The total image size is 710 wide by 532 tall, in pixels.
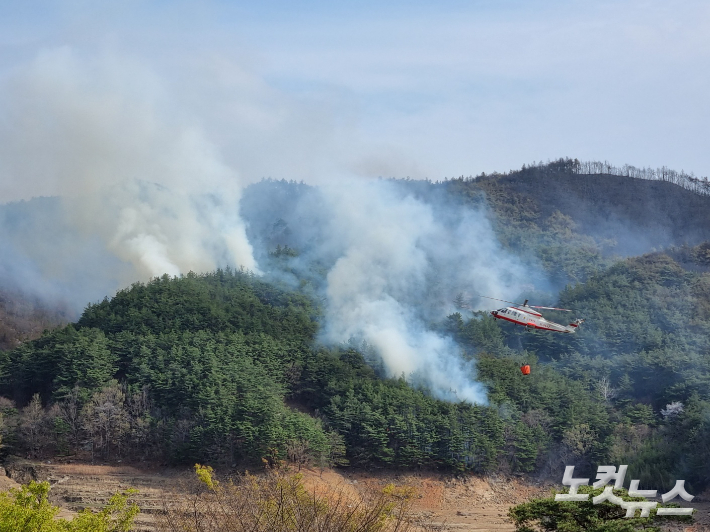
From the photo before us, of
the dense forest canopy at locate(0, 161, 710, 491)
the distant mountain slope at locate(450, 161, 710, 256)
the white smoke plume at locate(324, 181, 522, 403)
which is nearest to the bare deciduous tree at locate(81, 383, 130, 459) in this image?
the dense forest canopy at locate(0, 161, 710, 491)

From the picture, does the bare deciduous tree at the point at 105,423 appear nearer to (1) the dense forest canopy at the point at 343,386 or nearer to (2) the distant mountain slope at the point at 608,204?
(1) the dense forest canopy at the point at 343,386

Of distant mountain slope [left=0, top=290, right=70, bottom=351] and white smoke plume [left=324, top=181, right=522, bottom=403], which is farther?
distant mountain slope [left=0, top=290, right=70, bottom=351]

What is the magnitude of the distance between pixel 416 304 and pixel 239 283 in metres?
16.7

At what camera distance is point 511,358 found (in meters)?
69.0

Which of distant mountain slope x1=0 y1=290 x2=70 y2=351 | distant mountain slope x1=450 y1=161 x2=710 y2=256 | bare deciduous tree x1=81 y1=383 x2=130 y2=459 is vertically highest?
distant mountain slope x1=450 y1=161 x2=710 y2=256

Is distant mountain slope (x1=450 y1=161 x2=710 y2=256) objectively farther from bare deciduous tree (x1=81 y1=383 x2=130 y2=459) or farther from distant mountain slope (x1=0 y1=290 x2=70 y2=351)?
bare deciduous tree (x1=81 y1=383 x2=130 y2=459)

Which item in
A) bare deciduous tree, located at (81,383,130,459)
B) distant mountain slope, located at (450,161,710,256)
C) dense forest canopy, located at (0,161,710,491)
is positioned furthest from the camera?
distant mountain slope, located at (450,161,710,256)

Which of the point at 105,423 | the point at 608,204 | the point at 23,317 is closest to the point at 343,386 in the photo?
the point at 105,423

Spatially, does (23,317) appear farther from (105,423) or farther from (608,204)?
(608,204)

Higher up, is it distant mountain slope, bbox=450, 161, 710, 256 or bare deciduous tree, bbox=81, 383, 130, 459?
distant mountain slope, bbox=450, 161, 710, 256

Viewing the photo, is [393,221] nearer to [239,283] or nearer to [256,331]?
[239,283]

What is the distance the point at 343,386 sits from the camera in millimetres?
60969

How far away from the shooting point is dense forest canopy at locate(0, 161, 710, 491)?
180 ft

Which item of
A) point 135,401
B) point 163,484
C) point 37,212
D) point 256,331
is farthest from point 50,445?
point 37,212
